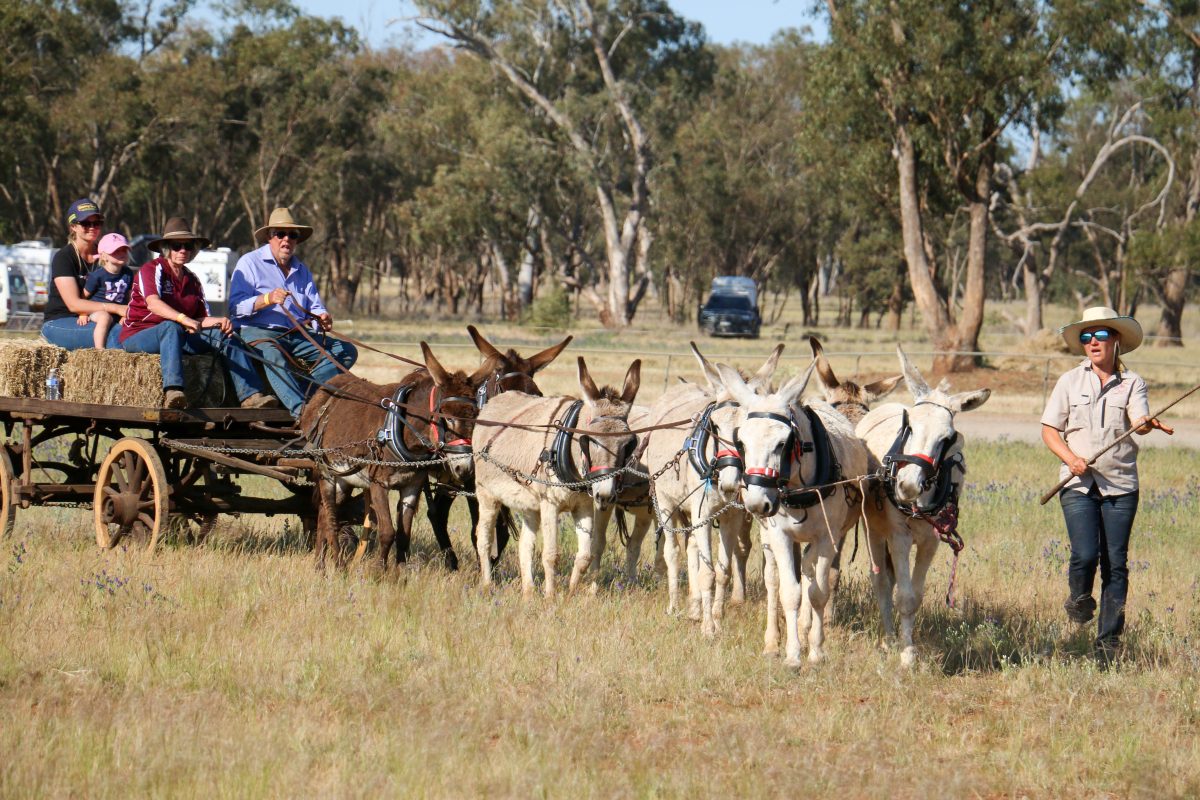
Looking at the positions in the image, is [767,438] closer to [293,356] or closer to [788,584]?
[788,584]

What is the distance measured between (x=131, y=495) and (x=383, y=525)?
2187 mm

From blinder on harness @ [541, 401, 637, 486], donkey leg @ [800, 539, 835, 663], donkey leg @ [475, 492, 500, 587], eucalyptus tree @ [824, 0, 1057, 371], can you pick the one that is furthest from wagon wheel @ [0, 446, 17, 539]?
eucalyptus tree @ [824, 0, 1057, 371]

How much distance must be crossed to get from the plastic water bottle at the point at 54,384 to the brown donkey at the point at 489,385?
2.83 m

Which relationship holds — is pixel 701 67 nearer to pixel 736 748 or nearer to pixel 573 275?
pixel 573 275

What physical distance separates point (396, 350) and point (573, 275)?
1181 inches

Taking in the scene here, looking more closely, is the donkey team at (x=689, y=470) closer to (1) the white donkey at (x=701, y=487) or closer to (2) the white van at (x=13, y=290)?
(1) the white donkey at (x=701, y=487)

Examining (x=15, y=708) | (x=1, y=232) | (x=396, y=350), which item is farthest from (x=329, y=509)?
(x=1, y=232)

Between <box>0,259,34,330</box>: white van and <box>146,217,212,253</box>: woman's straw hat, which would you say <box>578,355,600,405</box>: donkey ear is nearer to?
<box>146,217,212,253</box>: woman's straw hat

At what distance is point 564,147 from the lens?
6347cm

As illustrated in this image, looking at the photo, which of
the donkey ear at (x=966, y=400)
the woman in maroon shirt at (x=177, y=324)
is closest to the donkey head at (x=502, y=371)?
the woman in maroon shirt at (x=177, y=324)

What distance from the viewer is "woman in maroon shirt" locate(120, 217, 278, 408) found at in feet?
34.7

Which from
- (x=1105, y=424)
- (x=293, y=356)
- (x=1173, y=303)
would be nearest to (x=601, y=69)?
(x=1173, y=303)

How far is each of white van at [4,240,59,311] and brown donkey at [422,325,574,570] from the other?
3270cm

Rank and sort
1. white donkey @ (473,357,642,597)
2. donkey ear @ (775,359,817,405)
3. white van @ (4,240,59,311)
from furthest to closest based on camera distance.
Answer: white van @ (4,240,59,311), white donkey @ (473,357,642,597), donkey ear @ (775,359,817,405)
